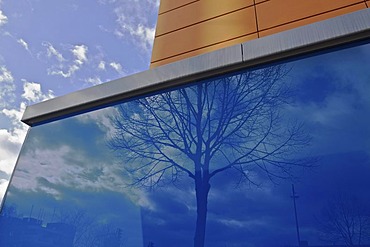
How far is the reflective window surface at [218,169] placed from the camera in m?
1.16

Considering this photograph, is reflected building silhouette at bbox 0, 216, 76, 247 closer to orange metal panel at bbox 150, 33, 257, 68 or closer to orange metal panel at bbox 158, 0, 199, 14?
orange metal panel at bbox 150, 33, 257, 68

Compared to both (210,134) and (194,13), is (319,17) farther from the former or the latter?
(210,134)

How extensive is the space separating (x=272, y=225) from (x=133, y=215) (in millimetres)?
797

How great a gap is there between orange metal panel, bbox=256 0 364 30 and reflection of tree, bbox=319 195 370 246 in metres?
1.91

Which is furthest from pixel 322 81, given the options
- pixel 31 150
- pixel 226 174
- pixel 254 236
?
pixel 31 150

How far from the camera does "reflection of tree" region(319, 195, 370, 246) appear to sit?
1.03m

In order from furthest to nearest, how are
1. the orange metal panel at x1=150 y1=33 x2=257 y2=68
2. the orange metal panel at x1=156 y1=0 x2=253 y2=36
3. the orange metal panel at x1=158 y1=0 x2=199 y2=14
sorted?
the orange metal panel at x1=158 y1=0 x2=199 y2=14, the orange metal panel at x1=156 y1=0 x2=253 y2=36, the orange metal panel at x1=150 y1=33 x2=257 y2=68

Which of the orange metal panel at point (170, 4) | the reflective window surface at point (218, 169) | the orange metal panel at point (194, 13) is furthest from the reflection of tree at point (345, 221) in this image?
the orange metal panel at point (170, 4)

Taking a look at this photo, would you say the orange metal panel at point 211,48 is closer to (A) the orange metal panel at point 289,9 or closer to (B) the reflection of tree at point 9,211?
(A) the orange metal panel at point 289,9

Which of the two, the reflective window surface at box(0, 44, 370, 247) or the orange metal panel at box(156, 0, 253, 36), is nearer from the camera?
the reflective window surface at box(0, 44, 370, 247)

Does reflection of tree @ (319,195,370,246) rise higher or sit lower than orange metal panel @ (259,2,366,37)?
lower

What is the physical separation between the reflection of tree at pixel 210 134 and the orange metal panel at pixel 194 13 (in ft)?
5.11

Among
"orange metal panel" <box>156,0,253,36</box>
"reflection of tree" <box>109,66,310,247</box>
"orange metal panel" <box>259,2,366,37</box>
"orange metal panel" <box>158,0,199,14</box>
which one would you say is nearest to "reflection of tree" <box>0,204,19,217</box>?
"reflection of tree" <box>109,66,310,247</box>

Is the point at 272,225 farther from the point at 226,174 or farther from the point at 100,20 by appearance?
the point at 100,20
